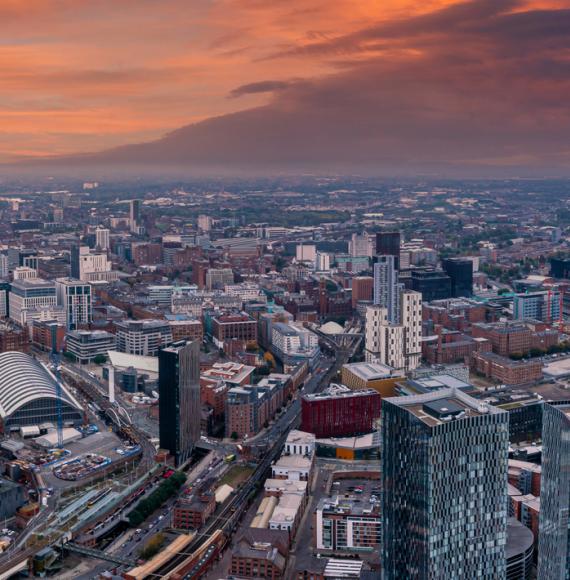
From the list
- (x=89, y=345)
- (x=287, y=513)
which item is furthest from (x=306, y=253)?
(x=287, y=513)

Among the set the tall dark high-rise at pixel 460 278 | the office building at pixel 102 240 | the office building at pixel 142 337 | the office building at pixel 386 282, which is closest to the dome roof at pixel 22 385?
the office building at pixel 142 337

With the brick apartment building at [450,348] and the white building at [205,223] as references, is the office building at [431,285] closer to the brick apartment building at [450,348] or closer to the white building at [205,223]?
the brick apartment building at [450,348]

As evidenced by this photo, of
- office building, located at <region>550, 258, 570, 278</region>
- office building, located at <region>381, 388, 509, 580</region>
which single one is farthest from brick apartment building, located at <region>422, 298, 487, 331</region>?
office building, located at <region>381, 388, 509, 580</region>

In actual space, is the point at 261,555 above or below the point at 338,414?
below

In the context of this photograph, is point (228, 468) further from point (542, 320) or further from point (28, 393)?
point (542, 320)

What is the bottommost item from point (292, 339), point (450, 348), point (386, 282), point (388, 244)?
point (450, 348)

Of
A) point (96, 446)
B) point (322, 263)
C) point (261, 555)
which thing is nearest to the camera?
point (261, 555)

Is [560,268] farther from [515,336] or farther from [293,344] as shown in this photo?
[293,344]
